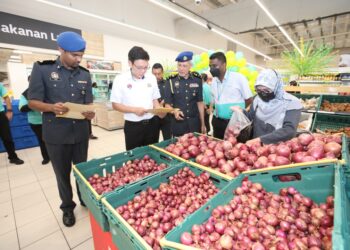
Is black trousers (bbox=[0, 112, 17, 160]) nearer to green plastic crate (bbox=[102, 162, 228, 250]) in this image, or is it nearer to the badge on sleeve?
the badge on sleeve

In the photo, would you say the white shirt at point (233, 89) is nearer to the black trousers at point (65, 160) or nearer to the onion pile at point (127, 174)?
the onion pile at point (127, 174)

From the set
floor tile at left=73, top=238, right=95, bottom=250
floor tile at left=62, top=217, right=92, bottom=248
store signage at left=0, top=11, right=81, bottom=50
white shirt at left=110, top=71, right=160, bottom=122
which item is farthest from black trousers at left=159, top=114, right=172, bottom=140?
store signage at left=0, top=11, right=81, bottom=50

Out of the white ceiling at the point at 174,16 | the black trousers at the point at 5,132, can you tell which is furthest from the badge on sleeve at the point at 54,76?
the white ceiling at the point at 174,16

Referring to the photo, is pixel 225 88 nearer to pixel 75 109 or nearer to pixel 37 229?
pixel 75 109

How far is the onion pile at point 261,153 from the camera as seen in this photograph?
1219mm

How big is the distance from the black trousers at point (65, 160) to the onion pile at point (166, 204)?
1159mm

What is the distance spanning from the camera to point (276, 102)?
5.95ft

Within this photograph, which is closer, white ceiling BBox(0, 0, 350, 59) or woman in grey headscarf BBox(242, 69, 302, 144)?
woman in grey headscarf BBox(242, 69, 302, 144)

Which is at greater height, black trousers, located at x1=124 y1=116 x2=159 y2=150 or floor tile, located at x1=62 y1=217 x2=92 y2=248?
black trousers, located at x1=124 y1=116 x2=159 y2=150

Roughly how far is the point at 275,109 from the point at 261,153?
0.65m

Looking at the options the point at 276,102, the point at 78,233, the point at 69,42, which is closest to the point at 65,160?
the point at 78,233

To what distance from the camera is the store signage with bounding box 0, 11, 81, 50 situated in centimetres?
611

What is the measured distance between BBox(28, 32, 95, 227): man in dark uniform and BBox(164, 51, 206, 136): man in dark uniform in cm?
117

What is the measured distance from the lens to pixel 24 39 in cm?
652
